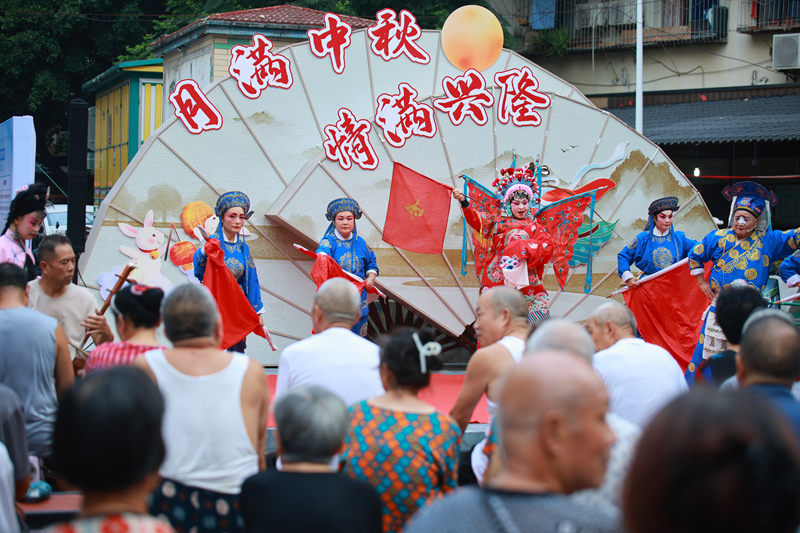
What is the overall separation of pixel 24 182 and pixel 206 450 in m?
3.58

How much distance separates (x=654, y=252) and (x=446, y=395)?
1961 millimetres

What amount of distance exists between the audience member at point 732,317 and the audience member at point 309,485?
1.97 meters

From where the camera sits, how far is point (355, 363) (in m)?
2.95

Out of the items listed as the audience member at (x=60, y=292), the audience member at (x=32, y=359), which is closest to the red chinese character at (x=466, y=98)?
the audience member at (x=60, y=292)

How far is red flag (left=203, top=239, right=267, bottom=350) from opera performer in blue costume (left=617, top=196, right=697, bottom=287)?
2762mm

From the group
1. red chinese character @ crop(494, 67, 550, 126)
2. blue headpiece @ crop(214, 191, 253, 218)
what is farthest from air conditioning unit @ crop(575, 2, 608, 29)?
blue headpiece @ crop(214, 191, 253, 218)

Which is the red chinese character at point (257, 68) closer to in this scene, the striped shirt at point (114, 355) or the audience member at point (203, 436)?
the striped shirt at point (114, 355)

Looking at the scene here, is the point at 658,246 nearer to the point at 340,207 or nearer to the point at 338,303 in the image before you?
the point at 340,207

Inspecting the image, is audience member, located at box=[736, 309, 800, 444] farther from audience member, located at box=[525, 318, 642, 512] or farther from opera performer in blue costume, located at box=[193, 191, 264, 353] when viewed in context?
opera performer in blue costume, located at box=[193, 191, 264, 353]

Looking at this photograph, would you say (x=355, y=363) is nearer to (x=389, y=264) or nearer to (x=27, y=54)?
(x=389, y=264)

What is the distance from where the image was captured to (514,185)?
638 cm

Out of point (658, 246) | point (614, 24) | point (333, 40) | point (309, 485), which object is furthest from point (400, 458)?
point (614, 24)

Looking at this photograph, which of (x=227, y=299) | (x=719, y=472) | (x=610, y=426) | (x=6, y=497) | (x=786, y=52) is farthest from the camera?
(x=786, y=52)

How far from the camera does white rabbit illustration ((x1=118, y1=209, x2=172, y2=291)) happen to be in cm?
650
